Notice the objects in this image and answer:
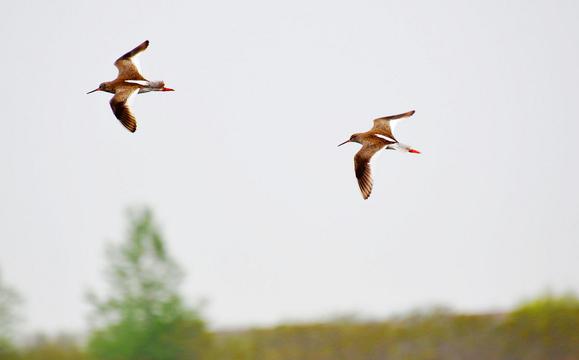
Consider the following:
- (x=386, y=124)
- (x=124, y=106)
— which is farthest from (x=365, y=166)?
(x=124, y=106)

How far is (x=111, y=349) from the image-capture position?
50031mm

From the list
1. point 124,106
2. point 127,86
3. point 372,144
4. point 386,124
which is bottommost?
point 372,144

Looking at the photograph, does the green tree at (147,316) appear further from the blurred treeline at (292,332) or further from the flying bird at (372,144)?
the flying bird at (372,144)

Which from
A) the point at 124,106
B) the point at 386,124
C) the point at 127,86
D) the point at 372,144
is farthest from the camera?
the point at 386,124

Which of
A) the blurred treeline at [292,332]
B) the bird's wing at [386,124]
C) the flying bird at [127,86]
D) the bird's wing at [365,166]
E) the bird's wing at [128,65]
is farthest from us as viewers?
the blurred treeline at [292,332]

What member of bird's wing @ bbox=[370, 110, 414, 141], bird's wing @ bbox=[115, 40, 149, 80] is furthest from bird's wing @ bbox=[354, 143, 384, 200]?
bird's wing @ bbox=[115, 40, 149, 80]

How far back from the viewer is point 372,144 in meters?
29.8

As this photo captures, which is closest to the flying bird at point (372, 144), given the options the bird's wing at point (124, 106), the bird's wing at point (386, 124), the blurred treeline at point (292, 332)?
the bird's wing at point (386, 124)

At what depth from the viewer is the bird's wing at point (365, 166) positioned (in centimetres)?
2859

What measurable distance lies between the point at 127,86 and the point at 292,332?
22405mm

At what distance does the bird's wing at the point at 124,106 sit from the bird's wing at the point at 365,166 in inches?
208

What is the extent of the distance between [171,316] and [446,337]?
35.5ft

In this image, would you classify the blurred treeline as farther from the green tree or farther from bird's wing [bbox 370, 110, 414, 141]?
bird's wing [bbox 370, 110, 414, 141]

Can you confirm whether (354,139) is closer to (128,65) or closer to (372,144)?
(372,144)
